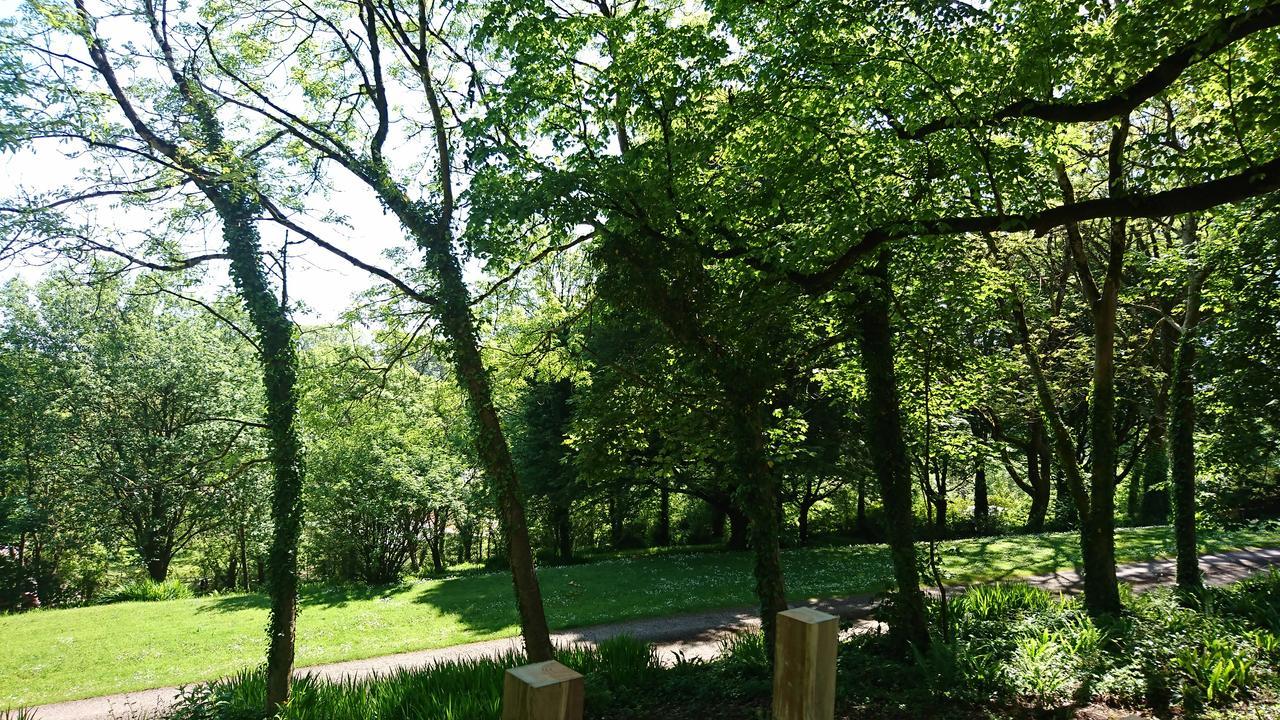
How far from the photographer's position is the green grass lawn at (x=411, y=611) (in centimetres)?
1214

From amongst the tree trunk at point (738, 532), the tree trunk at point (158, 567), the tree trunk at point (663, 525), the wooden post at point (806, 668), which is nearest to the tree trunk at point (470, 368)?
the wooden post at point (806, 668)

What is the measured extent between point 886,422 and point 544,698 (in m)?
7.23

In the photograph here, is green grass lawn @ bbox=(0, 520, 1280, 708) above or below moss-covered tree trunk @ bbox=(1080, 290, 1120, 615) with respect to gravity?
below

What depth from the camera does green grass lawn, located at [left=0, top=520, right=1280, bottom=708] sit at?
12141mm

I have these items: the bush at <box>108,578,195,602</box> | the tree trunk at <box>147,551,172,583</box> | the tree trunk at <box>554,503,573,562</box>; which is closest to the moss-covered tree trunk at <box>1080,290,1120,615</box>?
the tree trunk at <box>554,503,573,562</box>

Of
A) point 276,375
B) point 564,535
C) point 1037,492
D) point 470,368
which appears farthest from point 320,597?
point 1037,492

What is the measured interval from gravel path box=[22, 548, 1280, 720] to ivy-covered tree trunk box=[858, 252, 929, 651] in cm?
179

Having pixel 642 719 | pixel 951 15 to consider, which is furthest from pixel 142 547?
pixel 951 15

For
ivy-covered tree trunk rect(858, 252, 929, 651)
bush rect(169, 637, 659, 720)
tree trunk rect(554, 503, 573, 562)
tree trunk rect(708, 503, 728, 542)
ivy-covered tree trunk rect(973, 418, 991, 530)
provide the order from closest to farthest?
bush rect(169, 637, 659, 720) < ivy-covered tree trunk rect(858, 252, 929, 651) < tree trunk rect(554, 503, 573, 562) < ivy-covered tree trunk rect(973, 418, 991, 530) < tree trunk rect(708, 503, 728, 542)

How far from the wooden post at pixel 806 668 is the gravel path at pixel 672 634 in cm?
770

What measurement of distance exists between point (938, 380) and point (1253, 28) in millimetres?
5840

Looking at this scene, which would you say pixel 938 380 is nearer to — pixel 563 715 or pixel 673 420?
pixel 673 420

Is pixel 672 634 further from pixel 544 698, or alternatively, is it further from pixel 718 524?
pixel 718 524

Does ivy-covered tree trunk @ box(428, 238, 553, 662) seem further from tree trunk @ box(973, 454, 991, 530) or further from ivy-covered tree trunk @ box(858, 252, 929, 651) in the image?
tree trunk @ box(973, 454, 991, 530)
